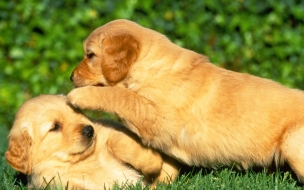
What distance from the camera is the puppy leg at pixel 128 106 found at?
5297mm

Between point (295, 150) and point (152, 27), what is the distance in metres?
4.36

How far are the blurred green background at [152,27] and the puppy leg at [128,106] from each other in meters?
3.64

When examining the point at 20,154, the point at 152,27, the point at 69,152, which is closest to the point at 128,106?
the point at 69,152

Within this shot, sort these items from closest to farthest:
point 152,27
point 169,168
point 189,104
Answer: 1. point 189,104
2. point 169,168
3. point 152,27

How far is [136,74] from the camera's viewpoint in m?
5.55

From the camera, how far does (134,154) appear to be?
5.40 metres

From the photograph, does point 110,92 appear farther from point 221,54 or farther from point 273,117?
point 221,54

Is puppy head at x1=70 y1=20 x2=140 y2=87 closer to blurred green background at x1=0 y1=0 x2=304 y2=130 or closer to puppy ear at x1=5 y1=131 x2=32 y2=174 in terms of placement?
puppy ear at x1=5 y1=131 x2=32 y2=174

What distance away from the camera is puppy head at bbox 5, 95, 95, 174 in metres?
5.24

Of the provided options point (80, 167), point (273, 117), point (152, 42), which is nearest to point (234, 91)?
point (273, 117)

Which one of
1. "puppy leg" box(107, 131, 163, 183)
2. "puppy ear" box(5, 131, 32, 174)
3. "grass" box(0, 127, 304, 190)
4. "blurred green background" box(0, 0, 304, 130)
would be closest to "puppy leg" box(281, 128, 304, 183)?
"grass" box(0, 127, 304, 190)

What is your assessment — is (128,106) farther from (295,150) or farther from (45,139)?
(295,150)

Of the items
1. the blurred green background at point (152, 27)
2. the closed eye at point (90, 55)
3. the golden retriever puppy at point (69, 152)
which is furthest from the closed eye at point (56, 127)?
the blurred green background at point (152, 27)

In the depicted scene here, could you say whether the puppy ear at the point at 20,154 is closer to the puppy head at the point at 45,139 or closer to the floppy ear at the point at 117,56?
the puppy head at the point at 45,139
